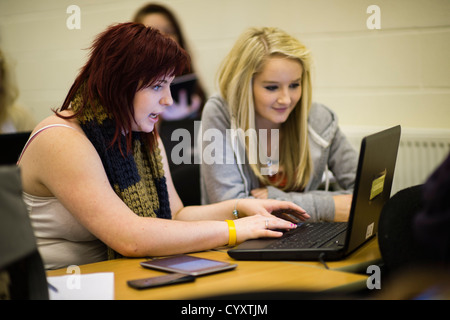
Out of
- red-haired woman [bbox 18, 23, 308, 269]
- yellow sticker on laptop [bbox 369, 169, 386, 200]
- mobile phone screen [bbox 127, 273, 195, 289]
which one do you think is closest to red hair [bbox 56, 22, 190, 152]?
red-haired woman [bbox 18, 23, 308, 269]

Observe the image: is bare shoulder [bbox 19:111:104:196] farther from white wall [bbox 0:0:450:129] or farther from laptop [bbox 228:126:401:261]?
white wall [bbox 0:0:450:129]

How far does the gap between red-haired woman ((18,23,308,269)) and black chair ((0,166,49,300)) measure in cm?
47

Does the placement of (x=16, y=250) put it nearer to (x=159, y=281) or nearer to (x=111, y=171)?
(x=159, y=281)

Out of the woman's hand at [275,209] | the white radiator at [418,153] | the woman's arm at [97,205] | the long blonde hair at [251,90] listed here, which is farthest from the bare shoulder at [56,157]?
the white radiator at [418,153]

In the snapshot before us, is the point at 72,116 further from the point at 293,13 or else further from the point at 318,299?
the point at 293,13

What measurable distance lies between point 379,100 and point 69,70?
230 centimetres

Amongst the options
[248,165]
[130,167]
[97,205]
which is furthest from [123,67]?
[248,165]

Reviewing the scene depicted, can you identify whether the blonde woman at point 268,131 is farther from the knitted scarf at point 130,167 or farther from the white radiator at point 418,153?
the white radiator at point 418,153

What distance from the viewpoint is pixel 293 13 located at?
9.59 ft

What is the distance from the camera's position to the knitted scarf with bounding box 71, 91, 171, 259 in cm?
142

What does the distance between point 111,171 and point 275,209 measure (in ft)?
1.55

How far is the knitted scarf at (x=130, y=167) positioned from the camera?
142 centimetres

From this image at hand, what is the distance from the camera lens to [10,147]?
5.61ft
